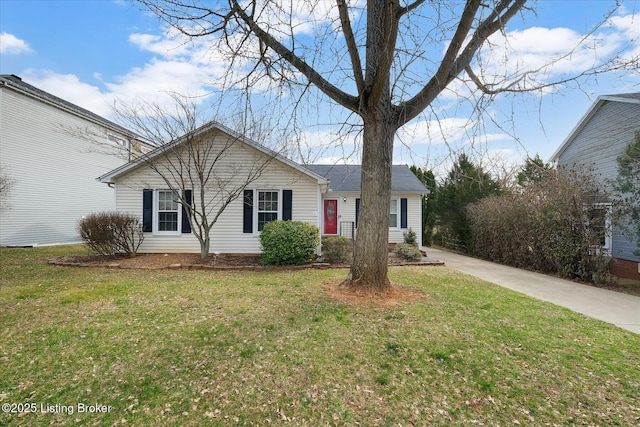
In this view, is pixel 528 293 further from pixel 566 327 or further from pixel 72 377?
pixel 72 377

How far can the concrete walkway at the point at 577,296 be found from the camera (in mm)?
5309

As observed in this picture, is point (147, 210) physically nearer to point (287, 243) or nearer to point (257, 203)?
point (257, 203)

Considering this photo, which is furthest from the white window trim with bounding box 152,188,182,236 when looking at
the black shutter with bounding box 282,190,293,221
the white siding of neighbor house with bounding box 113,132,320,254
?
the black shutter with bounding box 282,190,293,221

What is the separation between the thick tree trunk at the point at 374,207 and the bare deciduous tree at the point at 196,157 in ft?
17.2

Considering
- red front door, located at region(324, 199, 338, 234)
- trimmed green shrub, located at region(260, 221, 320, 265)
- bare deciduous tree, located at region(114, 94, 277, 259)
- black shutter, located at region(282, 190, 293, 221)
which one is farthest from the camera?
red front door, located at region(324, 199, 338, 234)

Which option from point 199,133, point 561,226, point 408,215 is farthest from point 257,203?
point 561,226

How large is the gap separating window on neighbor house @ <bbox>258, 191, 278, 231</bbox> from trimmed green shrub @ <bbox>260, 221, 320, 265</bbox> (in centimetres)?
175

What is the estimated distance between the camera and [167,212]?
10.7 metres

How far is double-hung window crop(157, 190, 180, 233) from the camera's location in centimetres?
1068

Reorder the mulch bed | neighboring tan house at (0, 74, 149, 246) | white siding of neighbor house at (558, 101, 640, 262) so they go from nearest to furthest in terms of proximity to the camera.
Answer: the mulch bed
white siding of neighbor house at (558, 101, 640, 262)
neighboring tan house at (0, 74, 149, 246)

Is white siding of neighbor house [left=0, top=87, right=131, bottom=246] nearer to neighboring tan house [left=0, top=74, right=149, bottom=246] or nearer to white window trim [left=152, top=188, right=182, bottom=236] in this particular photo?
neighboring tan house [left=0, top=74, right=149, bottom=246]

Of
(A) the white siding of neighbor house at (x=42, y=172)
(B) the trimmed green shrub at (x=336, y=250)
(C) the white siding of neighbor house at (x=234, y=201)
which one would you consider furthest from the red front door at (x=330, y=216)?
(A) the white siding of neighbor house at (x=42, y=172)

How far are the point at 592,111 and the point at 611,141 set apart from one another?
1.86 metres

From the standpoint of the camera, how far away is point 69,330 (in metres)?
4.00
